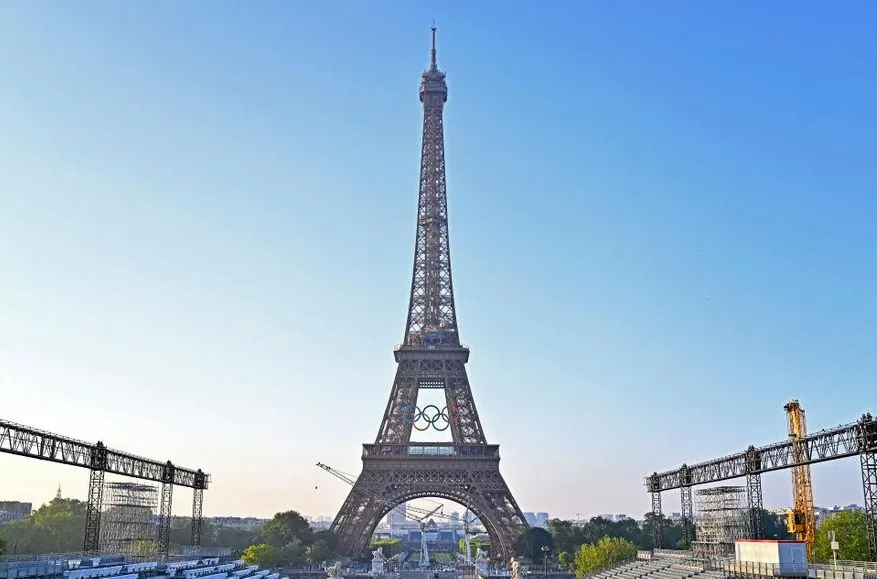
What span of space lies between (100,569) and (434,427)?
202 feet

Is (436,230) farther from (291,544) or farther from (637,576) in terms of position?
(637,576)

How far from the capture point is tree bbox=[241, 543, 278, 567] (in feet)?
316

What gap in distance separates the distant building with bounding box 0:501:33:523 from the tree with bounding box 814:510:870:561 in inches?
5633

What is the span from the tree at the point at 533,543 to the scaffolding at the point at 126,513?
1624 inches

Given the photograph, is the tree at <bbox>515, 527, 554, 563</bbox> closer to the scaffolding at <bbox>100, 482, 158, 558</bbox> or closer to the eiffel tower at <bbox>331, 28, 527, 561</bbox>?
the eiffel tower at <bbox>331, 28, 527, 561</bbox>

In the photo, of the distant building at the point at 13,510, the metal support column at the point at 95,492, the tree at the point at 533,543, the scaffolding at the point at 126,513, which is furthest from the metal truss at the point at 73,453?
the distant building at the point at 13,510

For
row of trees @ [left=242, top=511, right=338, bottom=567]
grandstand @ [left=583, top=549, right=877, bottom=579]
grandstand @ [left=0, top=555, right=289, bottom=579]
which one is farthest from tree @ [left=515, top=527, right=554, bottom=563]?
grandstand @ [left=0, top=555, right=289, bottom=579]

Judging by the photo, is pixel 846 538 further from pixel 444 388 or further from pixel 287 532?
pixel 287 532

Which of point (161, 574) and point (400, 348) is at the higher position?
point (400, 348)

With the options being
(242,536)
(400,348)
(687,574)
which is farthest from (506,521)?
(242,536)

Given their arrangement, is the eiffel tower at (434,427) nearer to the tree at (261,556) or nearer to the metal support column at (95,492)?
the tree at (261,556)

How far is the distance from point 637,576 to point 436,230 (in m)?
56.6

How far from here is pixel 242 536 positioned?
472ft

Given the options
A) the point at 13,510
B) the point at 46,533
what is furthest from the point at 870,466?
the point at 13,510
